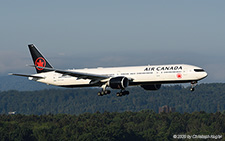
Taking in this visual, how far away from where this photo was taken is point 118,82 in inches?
3885

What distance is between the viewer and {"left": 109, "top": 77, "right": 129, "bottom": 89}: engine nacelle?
9856cm

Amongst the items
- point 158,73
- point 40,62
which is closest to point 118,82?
point 158,73

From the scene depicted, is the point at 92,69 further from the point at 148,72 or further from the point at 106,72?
the point at 148,72

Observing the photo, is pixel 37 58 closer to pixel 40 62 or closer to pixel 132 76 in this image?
pixel 40 62

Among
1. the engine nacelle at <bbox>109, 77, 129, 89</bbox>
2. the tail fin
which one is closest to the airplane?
the engine nacelle at <bbox>109, 77, 129, 89</bbox>

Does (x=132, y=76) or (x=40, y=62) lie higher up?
(x=40, y=62)

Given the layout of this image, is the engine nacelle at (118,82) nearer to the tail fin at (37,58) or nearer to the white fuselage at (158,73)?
the white fuselage at (158,73)

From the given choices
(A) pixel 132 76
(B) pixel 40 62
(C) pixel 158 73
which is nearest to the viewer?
(C) pixel 158 73

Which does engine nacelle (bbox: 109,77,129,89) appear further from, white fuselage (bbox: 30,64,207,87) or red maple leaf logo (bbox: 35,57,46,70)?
red maple leaf logo (bbox: 35,57,46,70)

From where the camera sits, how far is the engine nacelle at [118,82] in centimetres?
9856

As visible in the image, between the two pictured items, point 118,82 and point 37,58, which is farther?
point 37,58

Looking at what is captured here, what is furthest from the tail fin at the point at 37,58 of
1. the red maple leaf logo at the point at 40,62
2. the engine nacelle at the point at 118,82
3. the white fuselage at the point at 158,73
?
the engine nacelle at the point at 118,82

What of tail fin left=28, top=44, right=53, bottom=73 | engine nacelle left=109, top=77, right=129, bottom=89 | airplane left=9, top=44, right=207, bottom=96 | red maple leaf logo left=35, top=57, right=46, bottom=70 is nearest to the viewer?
airplane left=9, top=44, right=207, bottom=96

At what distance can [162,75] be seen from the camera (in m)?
97.5
